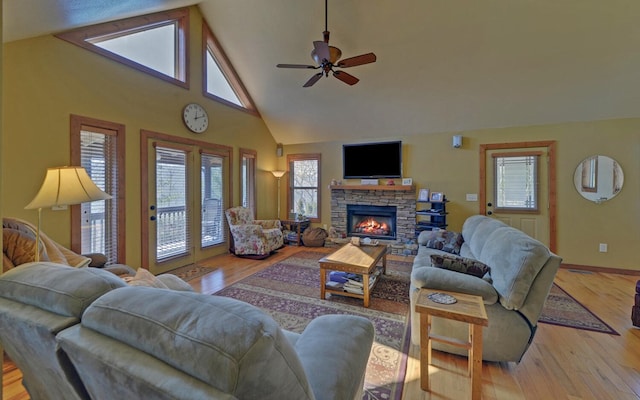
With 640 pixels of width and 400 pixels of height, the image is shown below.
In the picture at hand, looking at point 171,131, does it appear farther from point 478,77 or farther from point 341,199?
point 478,77

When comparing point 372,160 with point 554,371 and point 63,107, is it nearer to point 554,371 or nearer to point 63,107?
point 554,371

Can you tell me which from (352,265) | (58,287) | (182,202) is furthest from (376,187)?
(58,287)

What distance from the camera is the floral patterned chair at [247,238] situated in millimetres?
4906

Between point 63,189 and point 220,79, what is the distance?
386 centimetres

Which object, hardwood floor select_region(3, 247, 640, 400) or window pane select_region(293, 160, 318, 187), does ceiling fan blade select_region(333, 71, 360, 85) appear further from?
hardwood floor select_region(3, 247, 640, 400)

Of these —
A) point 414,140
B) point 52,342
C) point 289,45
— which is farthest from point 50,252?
point 414,140

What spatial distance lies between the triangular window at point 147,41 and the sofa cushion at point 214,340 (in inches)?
149

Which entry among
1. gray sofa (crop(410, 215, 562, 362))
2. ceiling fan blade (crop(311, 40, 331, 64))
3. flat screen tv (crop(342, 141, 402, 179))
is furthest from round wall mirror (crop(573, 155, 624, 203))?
ceiling fan blade (crop(311, 40, 331, 64))

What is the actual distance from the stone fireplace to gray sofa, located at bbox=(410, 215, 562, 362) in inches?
127

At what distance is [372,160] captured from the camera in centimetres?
578

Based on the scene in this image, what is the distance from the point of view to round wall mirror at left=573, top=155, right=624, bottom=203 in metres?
4.20

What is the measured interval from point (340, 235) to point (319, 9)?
4.18 metres

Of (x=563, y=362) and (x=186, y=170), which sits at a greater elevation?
(x=186, y=170)

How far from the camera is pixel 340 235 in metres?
6.01
